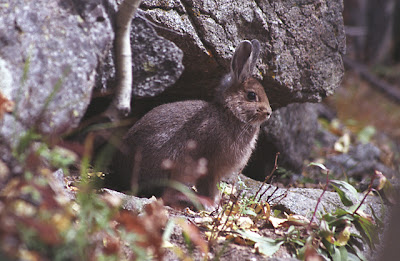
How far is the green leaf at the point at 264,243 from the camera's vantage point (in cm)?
353

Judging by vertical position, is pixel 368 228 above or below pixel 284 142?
below

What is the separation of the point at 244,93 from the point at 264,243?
200cm

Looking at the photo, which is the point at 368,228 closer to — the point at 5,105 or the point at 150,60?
the point at 150,60

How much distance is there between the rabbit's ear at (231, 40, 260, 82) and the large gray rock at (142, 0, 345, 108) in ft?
0.76

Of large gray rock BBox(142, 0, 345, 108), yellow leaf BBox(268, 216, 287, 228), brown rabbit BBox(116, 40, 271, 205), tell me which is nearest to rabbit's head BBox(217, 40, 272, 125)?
brown rabbit BBox(116, 40, 271, 205)

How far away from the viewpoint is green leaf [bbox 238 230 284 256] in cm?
353

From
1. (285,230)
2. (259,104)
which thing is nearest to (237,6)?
(259,104)

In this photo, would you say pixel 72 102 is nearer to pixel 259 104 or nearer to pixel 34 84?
pixel 34 84

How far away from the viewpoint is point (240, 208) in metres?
4.22

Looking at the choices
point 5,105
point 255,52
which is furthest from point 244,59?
point 5,105

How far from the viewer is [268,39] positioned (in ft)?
17.5

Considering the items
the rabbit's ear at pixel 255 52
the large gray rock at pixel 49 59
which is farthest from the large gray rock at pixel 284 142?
the large gray rock at pixel 49 59

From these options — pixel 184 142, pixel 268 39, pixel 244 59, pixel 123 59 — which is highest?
pixel 268 39

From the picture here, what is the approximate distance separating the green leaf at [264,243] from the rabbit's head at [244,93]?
1652mm
